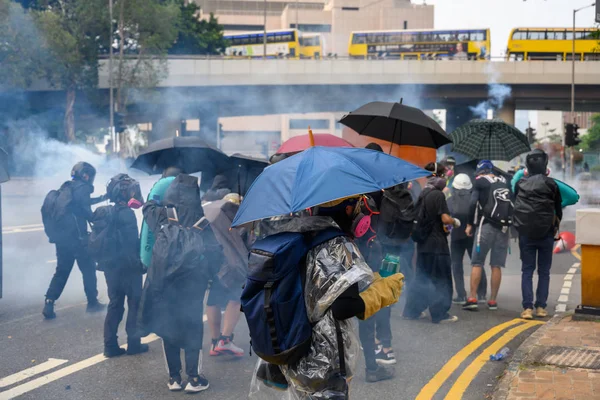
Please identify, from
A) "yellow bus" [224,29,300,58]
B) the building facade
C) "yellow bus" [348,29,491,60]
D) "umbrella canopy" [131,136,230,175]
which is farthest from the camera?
the building facade

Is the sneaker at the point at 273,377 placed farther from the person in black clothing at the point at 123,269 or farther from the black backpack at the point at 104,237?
the black backpack at the point at 104,237

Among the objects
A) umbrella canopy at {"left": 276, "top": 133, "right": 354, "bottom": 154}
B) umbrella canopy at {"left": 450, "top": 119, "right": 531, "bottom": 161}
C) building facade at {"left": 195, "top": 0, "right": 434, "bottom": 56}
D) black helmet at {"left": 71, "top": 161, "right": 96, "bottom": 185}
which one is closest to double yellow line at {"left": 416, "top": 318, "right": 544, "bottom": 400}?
umbrella canopy at {"left": 276, "top": 133, "right": 354, "bottom": 154}

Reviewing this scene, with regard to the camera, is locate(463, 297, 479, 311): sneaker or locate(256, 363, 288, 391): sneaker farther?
locate(463, 297, 479, 311): sneaker

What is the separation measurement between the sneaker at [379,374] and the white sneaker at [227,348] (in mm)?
1291

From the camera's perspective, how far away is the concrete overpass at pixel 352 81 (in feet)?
123

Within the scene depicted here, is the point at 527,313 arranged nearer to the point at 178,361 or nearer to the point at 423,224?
the point at 423,224

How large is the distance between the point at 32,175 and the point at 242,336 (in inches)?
548

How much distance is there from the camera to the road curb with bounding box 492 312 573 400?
4840mm

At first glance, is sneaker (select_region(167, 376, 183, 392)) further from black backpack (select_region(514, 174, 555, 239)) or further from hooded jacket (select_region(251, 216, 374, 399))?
black backpack (select_region(514, 174, 555, 239))

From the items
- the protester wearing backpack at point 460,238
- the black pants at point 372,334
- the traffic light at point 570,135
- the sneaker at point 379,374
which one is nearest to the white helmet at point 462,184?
the protester wearing backpack at point 460,238

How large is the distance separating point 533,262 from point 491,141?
2344mm

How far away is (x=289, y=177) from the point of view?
3053 millimetres

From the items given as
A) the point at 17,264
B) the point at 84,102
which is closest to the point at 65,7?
the point at 84,102

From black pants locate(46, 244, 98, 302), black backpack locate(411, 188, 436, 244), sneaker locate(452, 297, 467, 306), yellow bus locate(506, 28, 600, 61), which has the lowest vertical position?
sneaker locate(452, 297, 467, 306)
